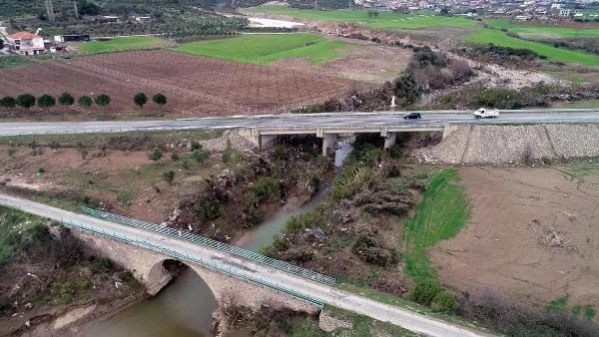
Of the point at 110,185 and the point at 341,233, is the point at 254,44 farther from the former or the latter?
the point at 341,233

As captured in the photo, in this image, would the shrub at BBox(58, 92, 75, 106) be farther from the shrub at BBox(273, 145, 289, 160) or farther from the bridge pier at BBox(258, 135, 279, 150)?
the shrub at BBox(273, 145, 289, 160)

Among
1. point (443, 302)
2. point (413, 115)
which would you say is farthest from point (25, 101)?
point (443, 302)

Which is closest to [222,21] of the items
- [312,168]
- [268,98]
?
[268,98]

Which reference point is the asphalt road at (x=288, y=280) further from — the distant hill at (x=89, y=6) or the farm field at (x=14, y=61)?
the distant hill at (x=89, y=6)

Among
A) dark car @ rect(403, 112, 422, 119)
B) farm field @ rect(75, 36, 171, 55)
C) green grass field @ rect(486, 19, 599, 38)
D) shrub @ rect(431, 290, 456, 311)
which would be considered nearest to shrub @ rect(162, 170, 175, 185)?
shrub @ rect(431, 290, 456, 311)

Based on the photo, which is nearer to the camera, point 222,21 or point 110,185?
point 110,185
